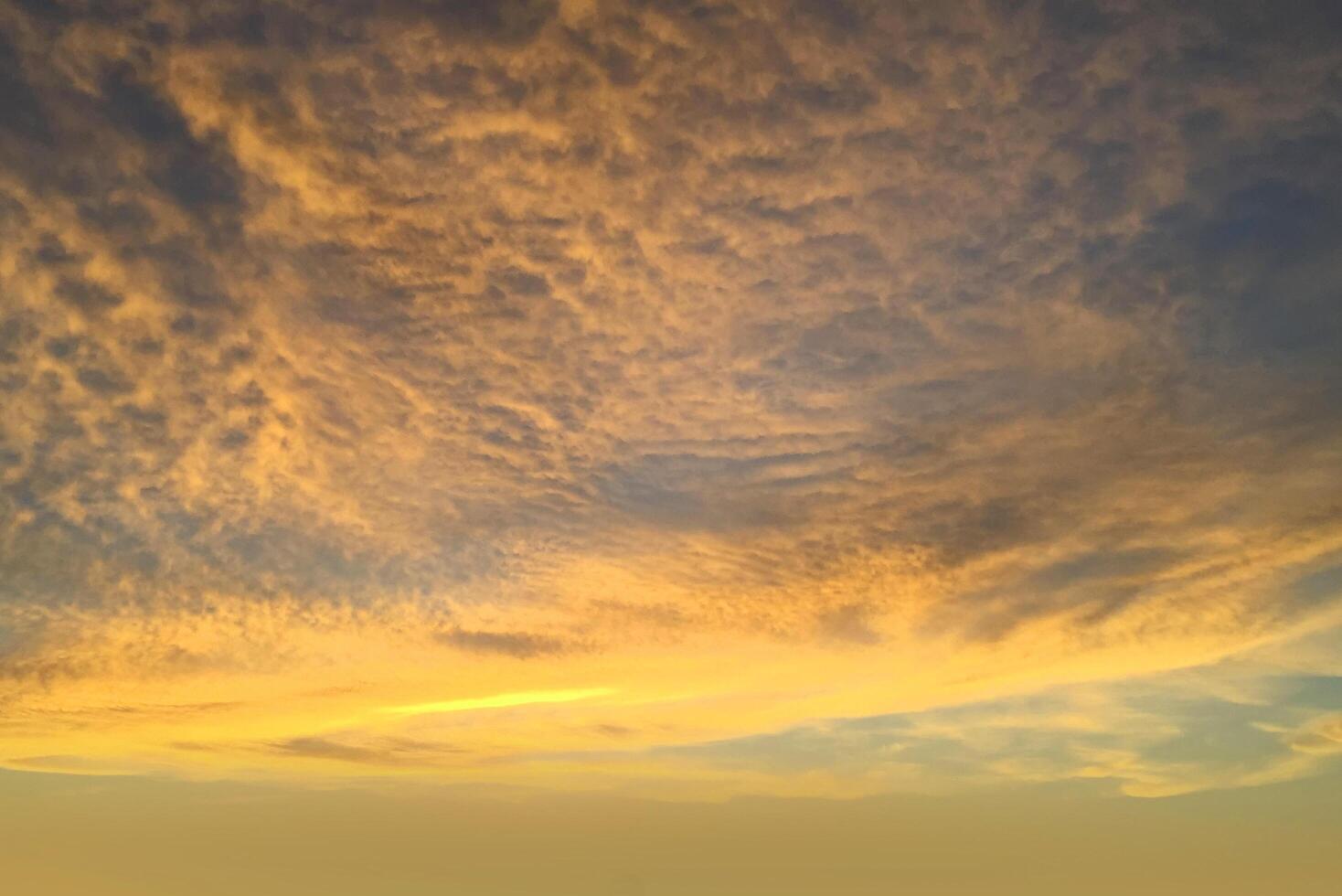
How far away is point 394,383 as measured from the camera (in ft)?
61.9

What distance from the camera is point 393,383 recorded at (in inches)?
742

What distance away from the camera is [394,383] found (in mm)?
18875

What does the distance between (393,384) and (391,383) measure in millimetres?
49

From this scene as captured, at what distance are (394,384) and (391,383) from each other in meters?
0.08

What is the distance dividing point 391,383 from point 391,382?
4 cm

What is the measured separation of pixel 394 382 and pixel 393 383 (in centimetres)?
4

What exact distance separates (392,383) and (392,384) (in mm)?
26

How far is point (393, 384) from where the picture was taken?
62.0ft

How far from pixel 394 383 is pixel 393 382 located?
5cm

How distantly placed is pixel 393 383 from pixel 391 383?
1.7 inches

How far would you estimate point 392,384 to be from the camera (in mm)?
18875

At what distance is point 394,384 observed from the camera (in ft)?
62.0

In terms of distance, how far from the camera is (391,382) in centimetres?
1883

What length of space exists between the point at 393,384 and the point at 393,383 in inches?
1.5
